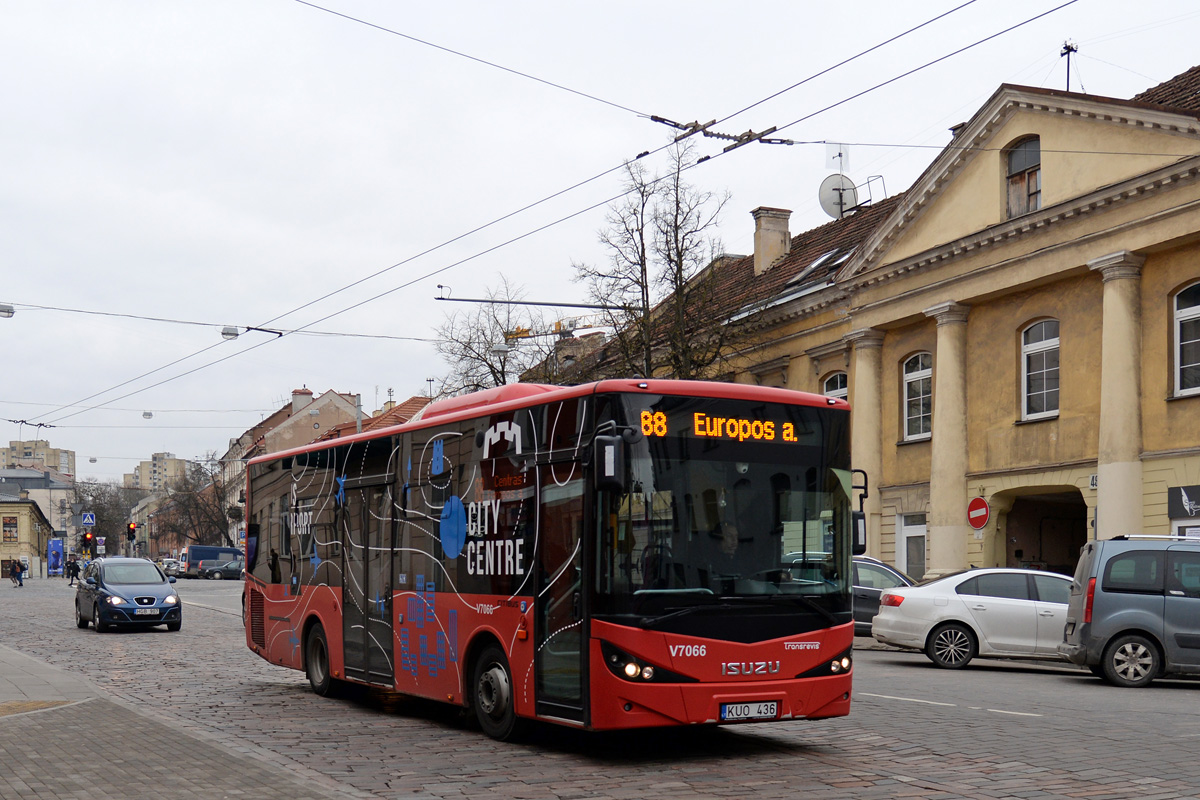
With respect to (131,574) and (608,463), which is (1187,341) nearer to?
(608,463)

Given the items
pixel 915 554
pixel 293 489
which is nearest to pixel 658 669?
pixel 293 489

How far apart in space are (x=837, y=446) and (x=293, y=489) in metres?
7.75

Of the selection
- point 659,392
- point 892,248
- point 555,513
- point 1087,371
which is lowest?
point 555,513

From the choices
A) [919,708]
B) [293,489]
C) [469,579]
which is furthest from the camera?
[293,489]

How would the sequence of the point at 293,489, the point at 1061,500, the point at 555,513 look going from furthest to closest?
the point at 1061,500 → the point at 293,489 → the point at 555,513

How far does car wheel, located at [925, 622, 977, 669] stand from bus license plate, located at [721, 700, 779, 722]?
32.1 ft

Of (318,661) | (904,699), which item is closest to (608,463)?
(904,699)

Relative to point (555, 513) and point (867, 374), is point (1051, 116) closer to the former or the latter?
point (867, 374)

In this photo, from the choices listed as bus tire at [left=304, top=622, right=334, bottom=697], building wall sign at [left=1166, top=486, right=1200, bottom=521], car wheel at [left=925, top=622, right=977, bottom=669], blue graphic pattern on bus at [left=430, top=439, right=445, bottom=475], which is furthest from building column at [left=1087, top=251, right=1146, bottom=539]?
blue graphic pattern on bus at [left=430, top=439, right=445, bottom=475]

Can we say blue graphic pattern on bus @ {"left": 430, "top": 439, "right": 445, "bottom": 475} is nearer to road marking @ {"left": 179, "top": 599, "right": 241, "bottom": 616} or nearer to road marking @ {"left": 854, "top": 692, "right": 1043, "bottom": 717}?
road marking @ {"left": 854, "top": 692, "right": 1043, "bottom": 717}

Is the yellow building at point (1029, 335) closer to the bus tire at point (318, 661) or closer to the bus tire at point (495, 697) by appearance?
the bus tire at point (318, 661)

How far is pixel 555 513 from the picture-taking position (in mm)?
10172

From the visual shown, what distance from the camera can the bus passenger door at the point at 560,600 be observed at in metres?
9.76

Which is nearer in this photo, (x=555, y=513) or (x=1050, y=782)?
(x=1050, y=782)
